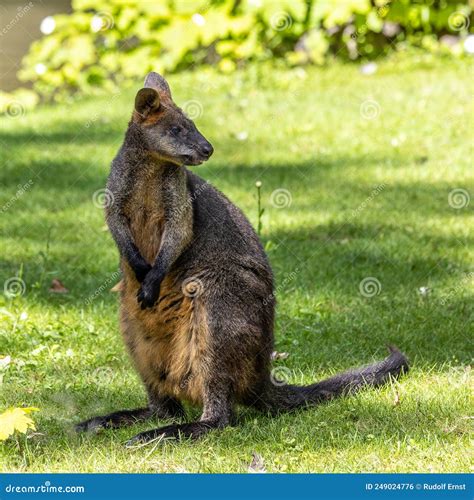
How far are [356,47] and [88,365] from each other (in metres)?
7.83

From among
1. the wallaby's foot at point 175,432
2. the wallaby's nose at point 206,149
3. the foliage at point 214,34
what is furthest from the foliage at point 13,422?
the foliage at point 214,34

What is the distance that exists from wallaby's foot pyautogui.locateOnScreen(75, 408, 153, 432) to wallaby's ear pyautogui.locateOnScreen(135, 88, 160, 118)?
1284 millimetres

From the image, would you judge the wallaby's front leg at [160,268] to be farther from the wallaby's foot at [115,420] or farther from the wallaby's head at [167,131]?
the wallaby's foot at [115,420]

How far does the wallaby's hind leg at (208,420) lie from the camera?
4.12m

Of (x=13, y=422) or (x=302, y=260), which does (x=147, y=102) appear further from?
(x=302, y=260)

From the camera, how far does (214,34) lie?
11.5 metres

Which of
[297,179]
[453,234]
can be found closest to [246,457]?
[453,234]

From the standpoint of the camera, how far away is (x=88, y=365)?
16.8 feet

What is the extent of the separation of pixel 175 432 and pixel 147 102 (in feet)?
4.50

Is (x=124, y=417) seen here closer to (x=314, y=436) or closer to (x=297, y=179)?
(x=314, y=436)

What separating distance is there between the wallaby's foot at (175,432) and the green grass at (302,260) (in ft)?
0.18

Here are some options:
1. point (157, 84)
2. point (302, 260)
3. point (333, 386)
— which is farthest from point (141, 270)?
point (302, 260)

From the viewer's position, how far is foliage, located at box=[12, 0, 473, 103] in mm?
11438

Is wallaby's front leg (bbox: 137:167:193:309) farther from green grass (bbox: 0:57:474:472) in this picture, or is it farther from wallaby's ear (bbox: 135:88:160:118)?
green grass (bbox: 0:57:474:472)
